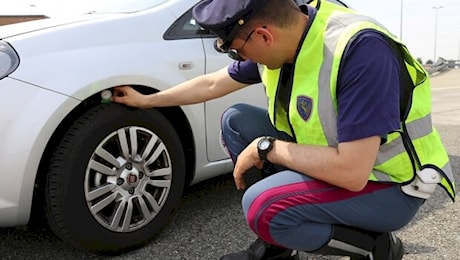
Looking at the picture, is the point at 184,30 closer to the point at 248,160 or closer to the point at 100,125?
the point at 100,125

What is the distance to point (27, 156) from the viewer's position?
192 centimetres

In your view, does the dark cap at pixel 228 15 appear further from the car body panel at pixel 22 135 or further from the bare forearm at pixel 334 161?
the car body panel at pixel 22 135

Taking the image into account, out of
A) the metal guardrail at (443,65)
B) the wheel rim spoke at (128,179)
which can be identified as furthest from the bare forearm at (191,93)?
the metal guardrail at (443,65)

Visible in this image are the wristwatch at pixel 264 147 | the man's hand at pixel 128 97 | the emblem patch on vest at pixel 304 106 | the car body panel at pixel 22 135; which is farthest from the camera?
the man's hand at pixel 128 97

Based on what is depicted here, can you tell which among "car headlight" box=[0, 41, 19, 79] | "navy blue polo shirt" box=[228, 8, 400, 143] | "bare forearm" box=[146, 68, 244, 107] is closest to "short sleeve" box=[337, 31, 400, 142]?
"navy blue polo shirt" box=[228, 8, 400, 143]

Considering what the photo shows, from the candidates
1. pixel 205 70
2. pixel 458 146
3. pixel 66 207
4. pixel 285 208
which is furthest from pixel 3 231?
pixel 458 146

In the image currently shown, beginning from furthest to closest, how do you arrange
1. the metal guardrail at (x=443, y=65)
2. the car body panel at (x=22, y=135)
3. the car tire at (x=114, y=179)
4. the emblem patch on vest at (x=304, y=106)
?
the metal guardrail at (x=443, y=65)
the car tire at (x=114, y=179)
the car body panel at (x=22, y=135)
the emblem patch on vest at (x=304, y=106)

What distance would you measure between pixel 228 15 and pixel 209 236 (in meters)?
1.29

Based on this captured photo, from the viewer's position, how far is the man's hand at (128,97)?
7.06 feet

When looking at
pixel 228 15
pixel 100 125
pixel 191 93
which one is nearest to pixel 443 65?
pixel 191 93

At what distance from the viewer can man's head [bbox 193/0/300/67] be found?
1412 millimetres

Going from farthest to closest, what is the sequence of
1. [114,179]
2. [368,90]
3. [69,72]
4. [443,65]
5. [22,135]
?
[443,65]
[114,179]
[69,72]
[22,135]
[368,90]

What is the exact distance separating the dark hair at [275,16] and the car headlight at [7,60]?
0.97 m

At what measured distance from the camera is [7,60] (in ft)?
6.33
